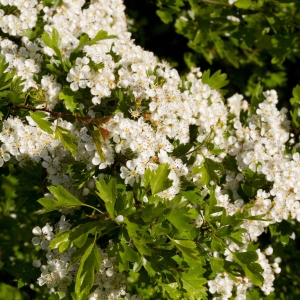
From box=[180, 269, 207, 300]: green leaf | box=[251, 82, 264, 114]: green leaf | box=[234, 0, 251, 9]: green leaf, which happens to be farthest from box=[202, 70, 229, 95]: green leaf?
box=[180, 269, 207, 300]: green leaf

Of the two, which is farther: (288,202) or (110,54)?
(110,54)

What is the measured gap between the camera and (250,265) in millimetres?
2143

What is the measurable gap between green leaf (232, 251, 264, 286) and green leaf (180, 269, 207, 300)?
189mm

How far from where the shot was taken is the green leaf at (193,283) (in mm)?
2068

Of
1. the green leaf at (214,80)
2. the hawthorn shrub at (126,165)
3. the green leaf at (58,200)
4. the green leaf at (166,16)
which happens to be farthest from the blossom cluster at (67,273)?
the green leaf at (166,16)

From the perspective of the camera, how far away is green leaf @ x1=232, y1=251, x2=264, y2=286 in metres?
2.09

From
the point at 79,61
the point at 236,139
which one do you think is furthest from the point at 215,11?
the point at 79,61

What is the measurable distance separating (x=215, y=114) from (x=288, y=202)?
620 millimetres

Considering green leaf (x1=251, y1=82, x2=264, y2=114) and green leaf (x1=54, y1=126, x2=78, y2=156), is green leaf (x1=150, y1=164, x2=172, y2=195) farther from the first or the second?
green leaf (x1=251, y1=82, x2=264, y2=114)

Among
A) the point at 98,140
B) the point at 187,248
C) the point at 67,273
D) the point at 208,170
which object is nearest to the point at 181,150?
the point at 208,170

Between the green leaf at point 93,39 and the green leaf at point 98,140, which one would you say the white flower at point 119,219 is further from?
the green leaf at point 93,39

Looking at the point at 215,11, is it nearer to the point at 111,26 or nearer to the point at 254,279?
the point at 111,26

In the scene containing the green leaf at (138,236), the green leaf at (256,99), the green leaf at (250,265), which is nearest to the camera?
the green leaf at (138,236)

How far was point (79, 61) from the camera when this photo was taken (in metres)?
2.32
